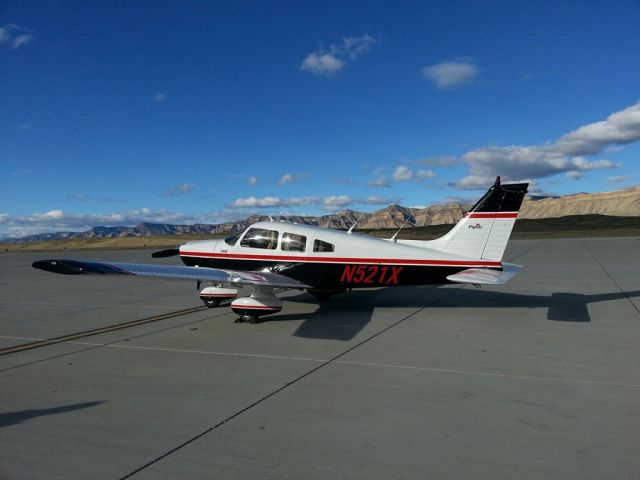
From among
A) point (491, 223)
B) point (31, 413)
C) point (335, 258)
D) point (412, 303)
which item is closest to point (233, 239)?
point (335, 258)

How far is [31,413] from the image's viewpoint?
4.89 metres

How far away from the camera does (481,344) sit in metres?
7.52

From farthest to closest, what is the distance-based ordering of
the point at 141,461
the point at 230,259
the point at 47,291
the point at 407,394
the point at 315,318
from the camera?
the point at 47,291
the point at 230,259
the point at 315,318
the point at 407,394
the point at 141,461

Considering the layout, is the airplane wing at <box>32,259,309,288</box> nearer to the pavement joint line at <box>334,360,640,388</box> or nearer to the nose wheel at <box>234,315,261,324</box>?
the nose wheel at <box>234,315,261,324</box>

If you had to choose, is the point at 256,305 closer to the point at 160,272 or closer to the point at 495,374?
the point at 160,272

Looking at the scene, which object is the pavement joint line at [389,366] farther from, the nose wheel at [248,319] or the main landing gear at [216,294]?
the main landing gear at [216,294]

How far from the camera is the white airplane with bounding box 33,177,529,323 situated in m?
9.52

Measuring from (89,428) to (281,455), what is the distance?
6.53ft

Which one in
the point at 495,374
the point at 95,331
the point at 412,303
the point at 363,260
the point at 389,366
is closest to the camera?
the point at 495,374

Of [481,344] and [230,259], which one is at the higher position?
[230,259]

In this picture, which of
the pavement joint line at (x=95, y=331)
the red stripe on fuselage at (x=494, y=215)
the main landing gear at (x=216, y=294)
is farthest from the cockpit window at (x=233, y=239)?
the red stripe on fuselage at (x=494, y=215)

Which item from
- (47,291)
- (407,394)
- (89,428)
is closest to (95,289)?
(47,291)

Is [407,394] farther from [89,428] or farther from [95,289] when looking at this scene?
[95,289]

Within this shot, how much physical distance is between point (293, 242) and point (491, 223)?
4307 millimetres
